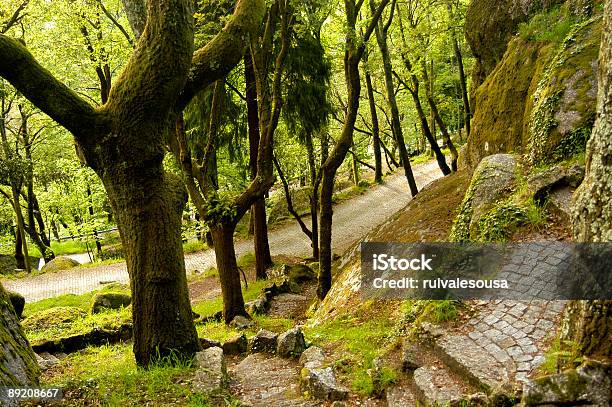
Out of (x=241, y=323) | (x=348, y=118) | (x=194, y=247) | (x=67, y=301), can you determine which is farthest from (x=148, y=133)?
(x=194, y=247)

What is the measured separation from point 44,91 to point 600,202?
541 centimetres

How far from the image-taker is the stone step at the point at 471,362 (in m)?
4.00

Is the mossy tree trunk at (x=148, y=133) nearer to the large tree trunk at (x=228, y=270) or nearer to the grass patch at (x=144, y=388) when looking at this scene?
the grass patch at (x=144, y=388)

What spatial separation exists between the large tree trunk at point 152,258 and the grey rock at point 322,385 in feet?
5.09

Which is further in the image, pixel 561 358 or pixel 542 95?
pixel 542 95

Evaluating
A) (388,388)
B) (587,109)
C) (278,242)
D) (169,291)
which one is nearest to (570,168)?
(587,109)

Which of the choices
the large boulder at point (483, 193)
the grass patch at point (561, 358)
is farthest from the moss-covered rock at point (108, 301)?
the grass patch at point (561, 358)

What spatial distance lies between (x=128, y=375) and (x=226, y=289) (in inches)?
167

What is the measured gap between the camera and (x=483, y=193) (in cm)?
683

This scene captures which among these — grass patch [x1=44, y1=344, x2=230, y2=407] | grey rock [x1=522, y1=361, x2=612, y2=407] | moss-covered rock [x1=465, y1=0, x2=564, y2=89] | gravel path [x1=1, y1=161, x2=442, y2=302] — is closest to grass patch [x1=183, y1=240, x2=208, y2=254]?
gravel path [x1=1, y1=161, x2=442, y2=302]

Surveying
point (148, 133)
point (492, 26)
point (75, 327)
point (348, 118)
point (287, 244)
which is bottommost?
point (287, 244)

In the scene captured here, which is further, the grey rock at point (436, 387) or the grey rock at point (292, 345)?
the grey rock at point (292, 345)

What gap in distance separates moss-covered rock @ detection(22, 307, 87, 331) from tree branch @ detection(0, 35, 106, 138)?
714 cm

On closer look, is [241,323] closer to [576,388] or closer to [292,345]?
[292,345]
